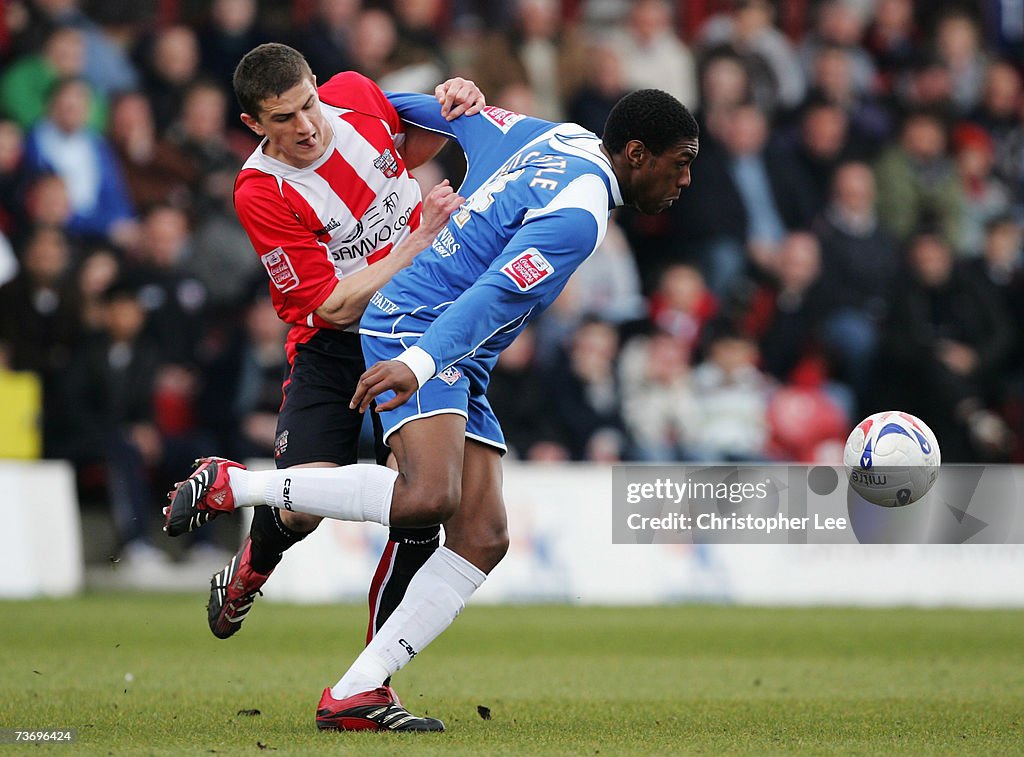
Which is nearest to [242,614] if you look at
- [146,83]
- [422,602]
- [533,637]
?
[422,602]

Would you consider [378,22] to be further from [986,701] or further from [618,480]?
[986,701]

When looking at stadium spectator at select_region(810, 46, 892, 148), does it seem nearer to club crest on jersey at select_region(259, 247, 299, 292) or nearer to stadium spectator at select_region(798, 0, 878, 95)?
stadium spectator at select_region(798, 0, 878, 95)

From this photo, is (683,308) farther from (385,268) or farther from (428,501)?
(428,501)

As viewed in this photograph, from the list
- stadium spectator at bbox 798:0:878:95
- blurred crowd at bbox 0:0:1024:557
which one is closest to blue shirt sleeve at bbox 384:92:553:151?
blurred crowd at bbox 0:0:1024:557

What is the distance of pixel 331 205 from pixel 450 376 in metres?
1.03

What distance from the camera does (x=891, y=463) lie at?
20.0 ft


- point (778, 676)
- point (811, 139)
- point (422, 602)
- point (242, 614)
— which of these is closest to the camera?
point (422, 602)

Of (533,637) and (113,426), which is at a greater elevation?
(113,426)

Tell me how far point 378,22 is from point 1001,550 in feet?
23.0

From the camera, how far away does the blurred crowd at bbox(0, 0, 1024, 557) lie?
40.4 feet

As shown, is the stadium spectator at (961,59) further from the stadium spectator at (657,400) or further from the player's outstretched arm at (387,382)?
the player's outstretched arm at (387,382)

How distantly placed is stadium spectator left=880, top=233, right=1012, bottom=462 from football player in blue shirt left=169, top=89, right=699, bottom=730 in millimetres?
8700

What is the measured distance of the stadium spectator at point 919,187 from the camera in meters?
15.2

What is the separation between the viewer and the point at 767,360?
45.2 ft
